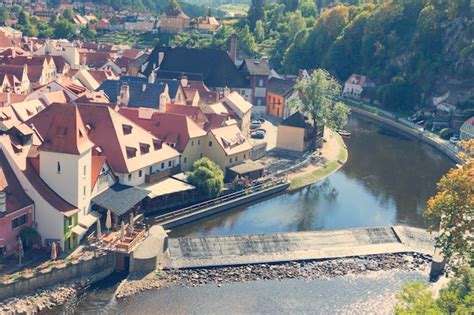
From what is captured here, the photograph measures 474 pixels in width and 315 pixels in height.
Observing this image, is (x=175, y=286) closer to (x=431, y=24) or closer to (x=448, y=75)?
(x=448, y=75)

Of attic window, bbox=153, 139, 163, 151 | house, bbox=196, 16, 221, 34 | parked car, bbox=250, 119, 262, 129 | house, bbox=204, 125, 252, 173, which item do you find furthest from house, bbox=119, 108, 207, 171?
house, bbox=196, 16, 221, 34

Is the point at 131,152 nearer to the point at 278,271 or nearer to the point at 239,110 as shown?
the point at 278,271

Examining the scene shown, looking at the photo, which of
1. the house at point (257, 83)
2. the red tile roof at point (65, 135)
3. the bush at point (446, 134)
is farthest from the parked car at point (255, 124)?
the red tile roof at point (65, 135)

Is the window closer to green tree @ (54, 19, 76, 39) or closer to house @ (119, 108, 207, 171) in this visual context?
house @ (119, 108, 207, 171)

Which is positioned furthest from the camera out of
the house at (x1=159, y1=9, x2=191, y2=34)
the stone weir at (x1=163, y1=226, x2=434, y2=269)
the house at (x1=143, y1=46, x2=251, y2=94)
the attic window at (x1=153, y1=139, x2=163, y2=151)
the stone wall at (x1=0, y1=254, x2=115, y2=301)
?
the house at (x1=159, y1=9, x2=191, y2=34)

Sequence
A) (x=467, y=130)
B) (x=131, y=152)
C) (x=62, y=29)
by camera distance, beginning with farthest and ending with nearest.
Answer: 1. (x=62, y=29)
2. (x=467, y=130)
3. (x=131, y=152)

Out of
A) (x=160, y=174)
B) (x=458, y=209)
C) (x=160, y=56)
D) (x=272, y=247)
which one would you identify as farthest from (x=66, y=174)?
(x=160, y=56)

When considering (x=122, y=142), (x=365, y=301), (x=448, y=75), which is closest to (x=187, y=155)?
(x=122, y=142)
